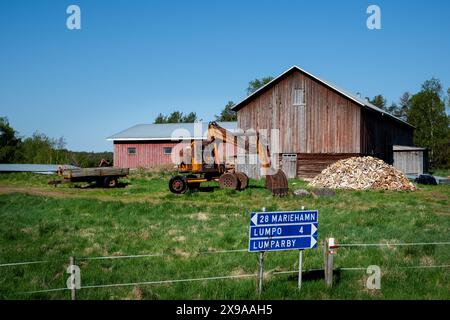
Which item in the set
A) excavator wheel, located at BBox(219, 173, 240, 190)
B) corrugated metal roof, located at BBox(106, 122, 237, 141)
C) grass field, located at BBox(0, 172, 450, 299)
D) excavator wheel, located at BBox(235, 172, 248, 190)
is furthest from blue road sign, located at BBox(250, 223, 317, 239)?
corrugated metal roof, located at BBox(106, 122, 237, 141)

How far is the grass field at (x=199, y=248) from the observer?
28.3 ft

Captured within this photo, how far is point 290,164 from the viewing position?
117 ft

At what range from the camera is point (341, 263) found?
1046cm

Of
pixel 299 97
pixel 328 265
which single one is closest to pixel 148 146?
pixel 299 97

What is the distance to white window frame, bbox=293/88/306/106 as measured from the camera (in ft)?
114

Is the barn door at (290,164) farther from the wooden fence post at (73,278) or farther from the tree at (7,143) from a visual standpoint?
the tree at (7,143)

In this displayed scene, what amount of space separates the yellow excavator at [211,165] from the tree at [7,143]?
46.4 m

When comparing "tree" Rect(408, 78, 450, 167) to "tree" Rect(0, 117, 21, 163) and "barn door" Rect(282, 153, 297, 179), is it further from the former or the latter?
"tree" Rect(0, 117, 21, 163)

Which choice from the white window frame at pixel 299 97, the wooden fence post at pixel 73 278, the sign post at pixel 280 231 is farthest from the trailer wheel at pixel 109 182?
the sign post at pixel 280 231

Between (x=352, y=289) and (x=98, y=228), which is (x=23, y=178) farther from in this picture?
(x=352, y=289)

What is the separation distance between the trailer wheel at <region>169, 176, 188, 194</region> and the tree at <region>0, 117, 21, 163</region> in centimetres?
4663

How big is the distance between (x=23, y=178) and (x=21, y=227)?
77.0ft

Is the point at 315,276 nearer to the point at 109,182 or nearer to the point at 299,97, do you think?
the point at 109,182
